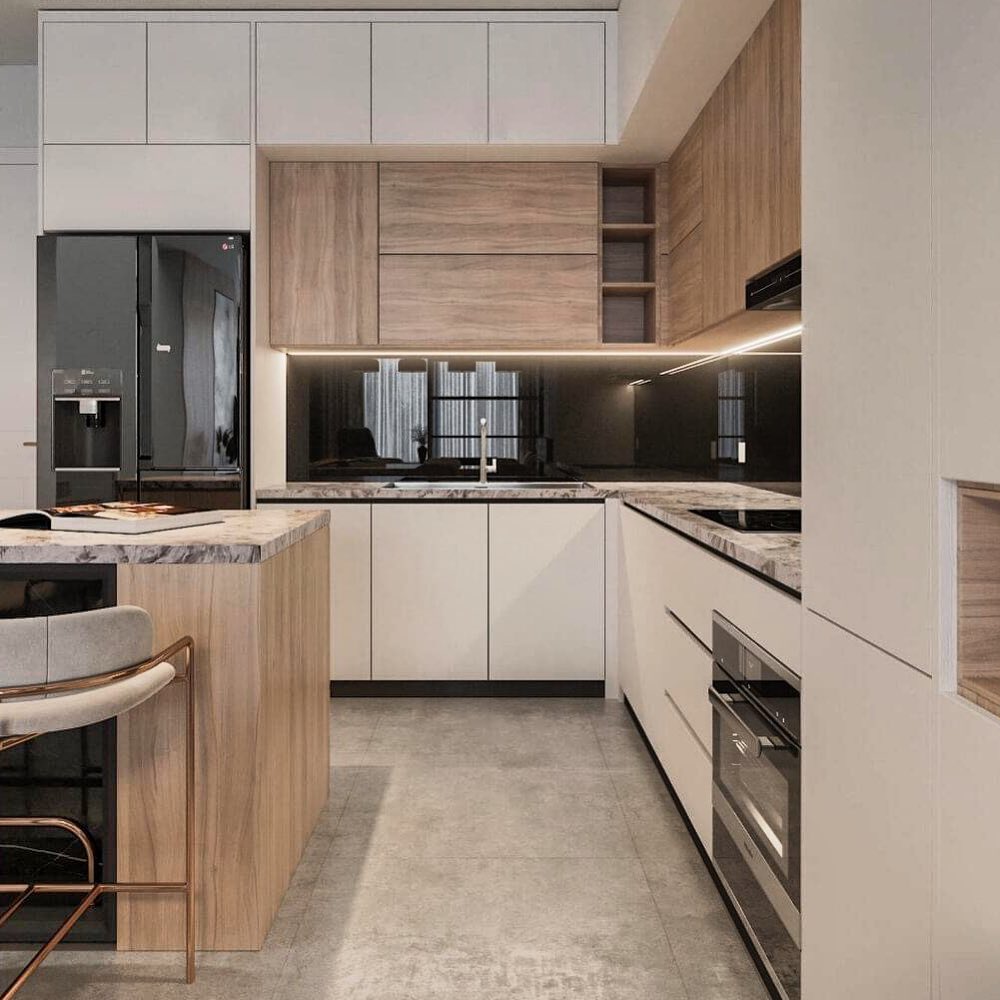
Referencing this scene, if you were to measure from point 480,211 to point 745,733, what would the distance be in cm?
287

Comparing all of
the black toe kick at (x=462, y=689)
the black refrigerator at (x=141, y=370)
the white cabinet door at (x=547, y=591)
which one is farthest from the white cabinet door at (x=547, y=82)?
the black toe kick at (x=462, y=689)

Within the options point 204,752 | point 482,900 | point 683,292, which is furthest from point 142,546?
point 683,292

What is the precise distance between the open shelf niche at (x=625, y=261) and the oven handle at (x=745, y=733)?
8.35ft

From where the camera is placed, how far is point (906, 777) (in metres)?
1.09

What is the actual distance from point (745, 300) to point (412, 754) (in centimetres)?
188

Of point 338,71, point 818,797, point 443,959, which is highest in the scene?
point 338,71

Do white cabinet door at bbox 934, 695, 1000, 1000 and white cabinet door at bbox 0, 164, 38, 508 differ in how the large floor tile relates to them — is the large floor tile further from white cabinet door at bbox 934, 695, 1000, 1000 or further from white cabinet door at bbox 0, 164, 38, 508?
white cabinet door at bbox 0, 164, 38, 508

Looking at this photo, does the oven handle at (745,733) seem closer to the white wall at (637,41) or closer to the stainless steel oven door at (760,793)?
the stainless steel oven door at (760,793)

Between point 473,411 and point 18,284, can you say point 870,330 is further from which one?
point 18,284

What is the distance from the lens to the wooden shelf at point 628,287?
4074 mm

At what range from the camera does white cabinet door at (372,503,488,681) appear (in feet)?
13.0

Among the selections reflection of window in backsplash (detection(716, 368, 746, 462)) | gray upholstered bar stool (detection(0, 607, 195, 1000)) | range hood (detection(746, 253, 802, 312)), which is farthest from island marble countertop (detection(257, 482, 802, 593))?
gray upholstered bar stool (detection(0, 607, 195, 1000))

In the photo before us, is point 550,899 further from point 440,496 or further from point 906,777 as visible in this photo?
point 440,496

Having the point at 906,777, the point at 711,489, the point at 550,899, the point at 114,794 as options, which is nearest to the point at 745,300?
the point at 711,489
